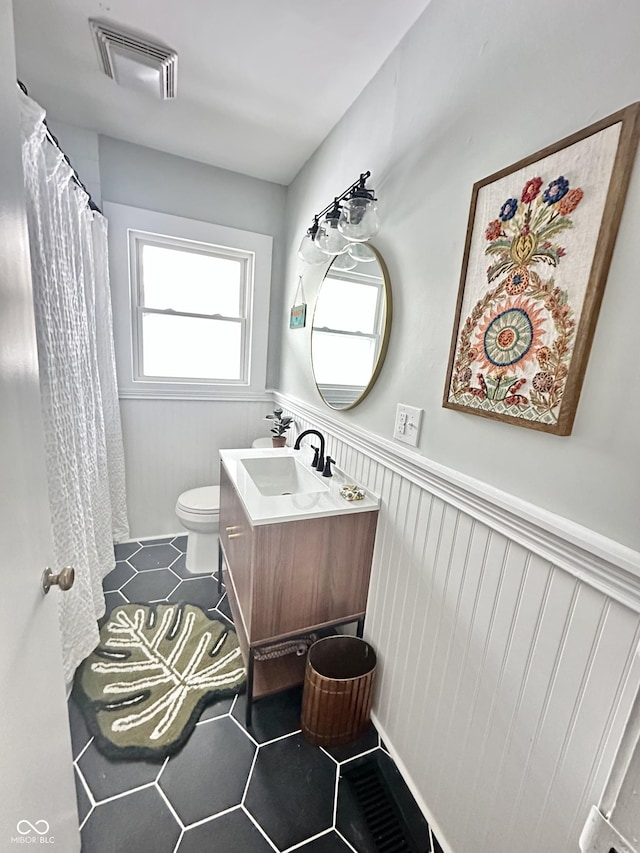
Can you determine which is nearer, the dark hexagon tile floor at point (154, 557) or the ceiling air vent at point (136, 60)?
the ceiling air vent at point (136, 60)

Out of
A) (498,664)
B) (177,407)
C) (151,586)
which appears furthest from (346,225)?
(151,586)

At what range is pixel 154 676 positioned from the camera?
1.48 m

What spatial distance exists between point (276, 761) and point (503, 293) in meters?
1.70

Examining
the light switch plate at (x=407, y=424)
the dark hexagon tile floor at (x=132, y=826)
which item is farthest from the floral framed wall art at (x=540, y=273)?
the dark hexagon tile floor at (x=132, y=826)

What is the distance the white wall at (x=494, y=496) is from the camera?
0.65 m

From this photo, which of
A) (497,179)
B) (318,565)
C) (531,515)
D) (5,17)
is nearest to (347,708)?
(318,565)

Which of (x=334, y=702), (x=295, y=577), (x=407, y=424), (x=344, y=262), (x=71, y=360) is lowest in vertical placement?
(x=334, y=702)

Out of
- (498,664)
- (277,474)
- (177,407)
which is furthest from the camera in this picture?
(177,407)

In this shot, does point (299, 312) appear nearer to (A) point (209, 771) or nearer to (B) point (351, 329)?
(B) point (351, 329)

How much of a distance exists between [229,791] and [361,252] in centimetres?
201

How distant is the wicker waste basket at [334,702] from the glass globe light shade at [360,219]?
161 centimetres

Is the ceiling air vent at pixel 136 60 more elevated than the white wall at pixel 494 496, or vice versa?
the ceiling air vent at pixel 136 60

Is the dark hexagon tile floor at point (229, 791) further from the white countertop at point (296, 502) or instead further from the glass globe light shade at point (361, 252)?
the glass globe light shade at point (361, 252)

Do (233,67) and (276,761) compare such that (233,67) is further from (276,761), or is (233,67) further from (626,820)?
(276,761)
